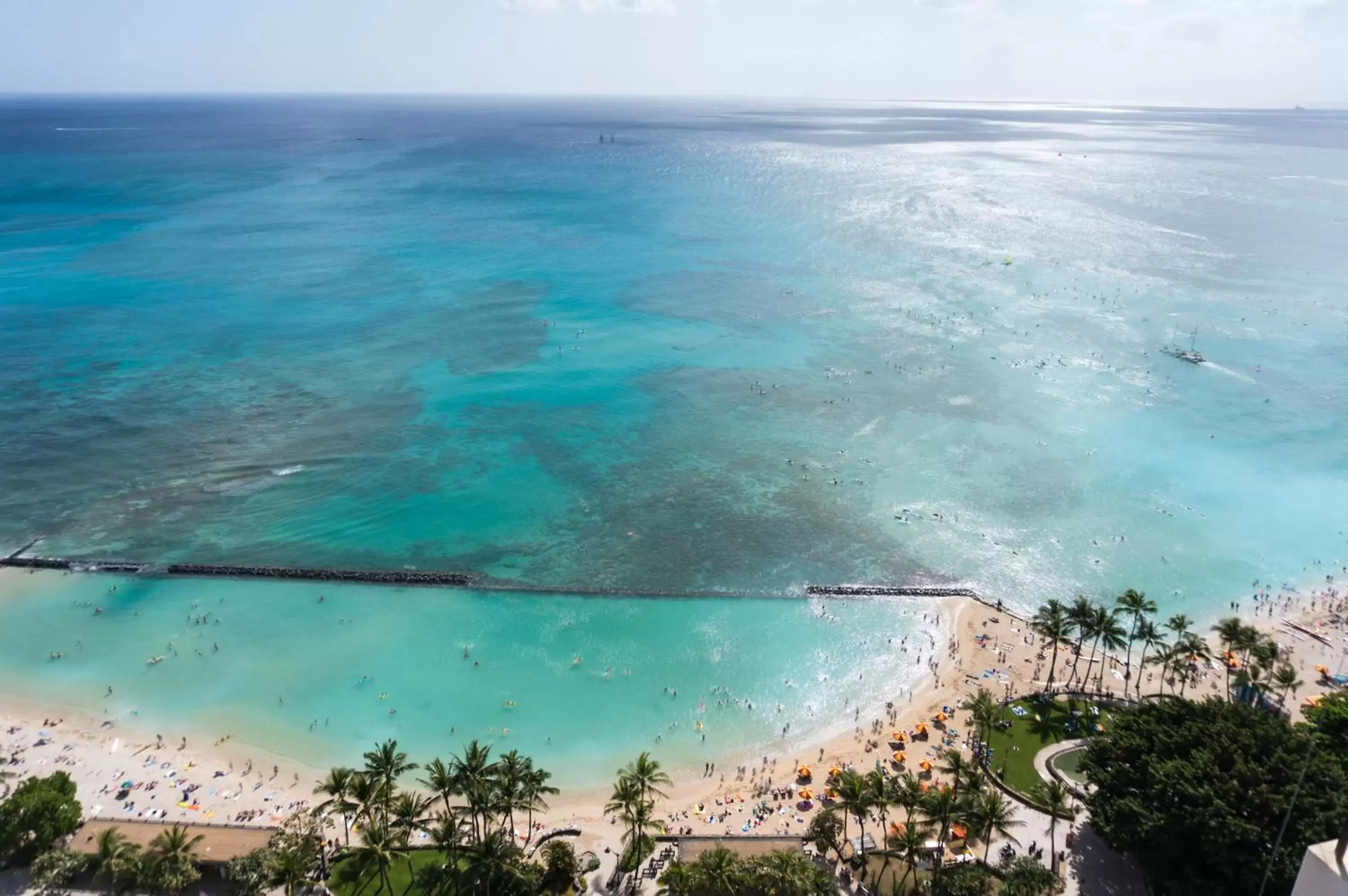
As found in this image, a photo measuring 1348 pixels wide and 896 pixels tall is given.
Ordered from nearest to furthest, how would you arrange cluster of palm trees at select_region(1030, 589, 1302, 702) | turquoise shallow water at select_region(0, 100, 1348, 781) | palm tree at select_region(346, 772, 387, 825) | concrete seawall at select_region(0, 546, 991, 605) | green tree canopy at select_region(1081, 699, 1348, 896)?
green tree canopy at select_region(1081, 699, 1348, 896)
palm tree at select_region(346, 772, 387, 825)
cluster of palm trees at select_region(1030, 589, 1302, 702)
turquoise shallow water at select_region(0, 100, 1348, 781)
concrete seawall at select_region(0, 546, 991, 605)

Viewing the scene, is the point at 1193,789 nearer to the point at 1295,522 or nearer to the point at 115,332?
the point at 1295,522

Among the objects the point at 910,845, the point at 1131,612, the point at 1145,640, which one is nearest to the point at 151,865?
the point at 910,845

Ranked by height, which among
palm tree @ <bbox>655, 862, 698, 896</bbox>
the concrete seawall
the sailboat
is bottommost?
palm tree @ <bbox>655, 862, 698, 896</bbox>

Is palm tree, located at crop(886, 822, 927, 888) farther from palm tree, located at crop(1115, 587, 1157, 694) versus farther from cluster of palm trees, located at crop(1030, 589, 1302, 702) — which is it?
palm tree, located at crop(1115, 587, 1157, 694)

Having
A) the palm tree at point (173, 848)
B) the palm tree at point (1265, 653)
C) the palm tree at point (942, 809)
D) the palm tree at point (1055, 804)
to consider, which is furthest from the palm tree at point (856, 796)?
the palm tree at point (173, 848)

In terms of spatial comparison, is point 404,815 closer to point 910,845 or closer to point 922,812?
point 910,845

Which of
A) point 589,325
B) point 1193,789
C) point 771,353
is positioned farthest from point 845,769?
point 589,325

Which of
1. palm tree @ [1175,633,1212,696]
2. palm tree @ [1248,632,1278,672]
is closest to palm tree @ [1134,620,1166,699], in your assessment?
palm tree @ [1175,633,1212,696]
